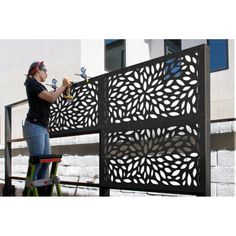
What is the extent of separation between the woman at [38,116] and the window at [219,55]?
3.43m

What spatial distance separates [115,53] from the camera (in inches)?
248

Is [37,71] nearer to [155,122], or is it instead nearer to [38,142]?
[38,142]

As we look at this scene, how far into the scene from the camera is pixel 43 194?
3189 millimetres

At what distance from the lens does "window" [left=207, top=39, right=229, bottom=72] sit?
571 centimetres

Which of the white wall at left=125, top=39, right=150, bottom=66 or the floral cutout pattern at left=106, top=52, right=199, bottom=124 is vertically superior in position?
the white wall at left=125, top=39, right=150, bottom=66

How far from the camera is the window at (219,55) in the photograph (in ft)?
18.7

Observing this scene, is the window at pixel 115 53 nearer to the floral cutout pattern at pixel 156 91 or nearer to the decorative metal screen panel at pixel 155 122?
the decorative metal screen panel at pixel 155 122

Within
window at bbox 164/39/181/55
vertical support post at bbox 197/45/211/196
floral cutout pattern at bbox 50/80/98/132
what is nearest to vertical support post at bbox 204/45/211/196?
vertical support post at bbox 197/45/211/196

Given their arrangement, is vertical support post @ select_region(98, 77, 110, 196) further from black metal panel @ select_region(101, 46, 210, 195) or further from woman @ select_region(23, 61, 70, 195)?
woman @ select_region(23, 61, 70, 195)

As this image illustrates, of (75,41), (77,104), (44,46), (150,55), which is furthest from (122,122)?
(150,55)

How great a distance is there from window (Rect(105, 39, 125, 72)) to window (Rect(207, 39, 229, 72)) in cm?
168

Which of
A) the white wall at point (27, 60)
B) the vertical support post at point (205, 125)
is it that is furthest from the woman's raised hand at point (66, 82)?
the vertical support post at point (205, 125)
